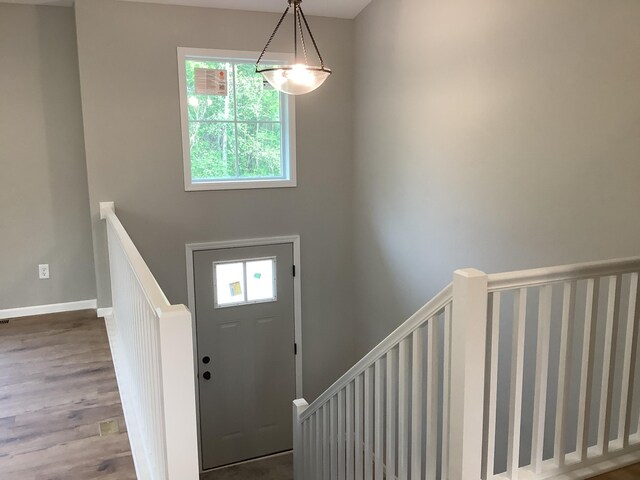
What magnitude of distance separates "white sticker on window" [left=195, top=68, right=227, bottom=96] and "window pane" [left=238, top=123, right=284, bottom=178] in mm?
349

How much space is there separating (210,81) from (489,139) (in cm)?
248

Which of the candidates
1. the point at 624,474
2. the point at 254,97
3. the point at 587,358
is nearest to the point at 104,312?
the point at 254,97

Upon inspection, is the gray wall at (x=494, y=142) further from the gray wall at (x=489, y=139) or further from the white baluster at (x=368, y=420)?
the white baluster at (x=368, y=420)

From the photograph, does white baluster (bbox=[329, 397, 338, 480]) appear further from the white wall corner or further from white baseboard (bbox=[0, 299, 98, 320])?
white baseboard (bbox=[0, 299, 98, 320])

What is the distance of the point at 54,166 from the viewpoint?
4332 millimetres

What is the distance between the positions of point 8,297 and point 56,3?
2399 mm

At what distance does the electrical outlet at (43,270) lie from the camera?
4434 millimetres

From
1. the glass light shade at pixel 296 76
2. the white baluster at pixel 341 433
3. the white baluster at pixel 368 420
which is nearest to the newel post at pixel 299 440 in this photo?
the white baluster at pixel 341 433

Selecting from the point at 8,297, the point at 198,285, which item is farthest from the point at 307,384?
the point at 8,297

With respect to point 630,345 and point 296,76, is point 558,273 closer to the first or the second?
point 630,345

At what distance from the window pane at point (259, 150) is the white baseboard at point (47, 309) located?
175 centimetres

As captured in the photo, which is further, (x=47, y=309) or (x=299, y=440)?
(x=47, y=309)

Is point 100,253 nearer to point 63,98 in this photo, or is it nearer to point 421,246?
point 63,98

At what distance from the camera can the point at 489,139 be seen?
10.3 ft
